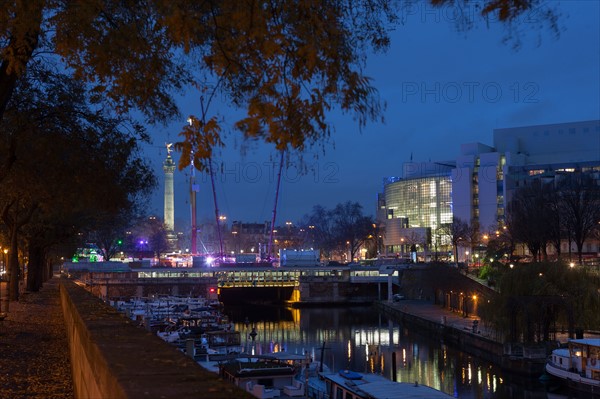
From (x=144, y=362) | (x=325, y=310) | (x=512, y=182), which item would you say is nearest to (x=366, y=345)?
(x=325, y=310)

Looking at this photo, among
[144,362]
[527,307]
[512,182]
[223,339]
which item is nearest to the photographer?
[144,362]

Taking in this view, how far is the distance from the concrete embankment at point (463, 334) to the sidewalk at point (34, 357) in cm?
2856

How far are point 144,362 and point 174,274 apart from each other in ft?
354

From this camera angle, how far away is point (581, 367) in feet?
127

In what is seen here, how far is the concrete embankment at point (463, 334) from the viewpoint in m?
44.6

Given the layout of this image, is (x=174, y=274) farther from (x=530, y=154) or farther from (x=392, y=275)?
Result: (x=530, y=154)

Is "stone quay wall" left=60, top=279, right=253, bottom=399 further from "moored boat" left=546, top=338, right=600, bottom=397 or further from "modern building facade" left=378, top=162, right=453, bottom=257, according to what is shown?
"modern building facade" left=378, top=162, right=453, bottom=257

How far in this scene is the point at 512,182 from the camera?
148875mm

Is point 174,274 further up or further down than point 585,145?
further down

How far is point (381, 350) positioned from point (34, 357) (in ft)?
138

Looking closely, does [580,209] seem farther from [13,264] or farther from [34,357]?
[34,357]

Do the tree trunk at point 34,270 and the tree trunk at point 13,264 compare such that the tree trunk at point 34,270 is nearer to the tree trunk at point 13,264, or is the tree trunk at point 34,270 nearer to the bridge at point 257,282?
the tree trunk at point 13,264

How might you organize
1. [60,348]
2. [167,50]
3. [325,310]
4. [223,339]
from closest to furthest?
[167,50] < [60,348] < [223,339] < [325,310]

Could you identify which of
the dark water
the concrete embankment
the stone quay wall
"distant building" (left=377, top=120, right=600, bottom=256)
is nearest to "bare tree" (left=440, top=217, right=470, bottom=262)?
"distant building" (left=377, top=120, right=600, bottom=256)
